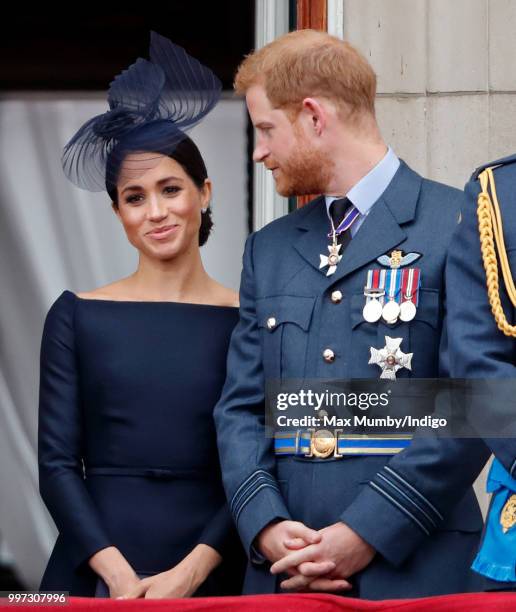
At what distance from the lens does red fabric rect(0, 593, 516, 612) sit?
2756mm

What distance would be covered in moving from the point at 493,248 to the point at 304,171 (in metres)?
0.67

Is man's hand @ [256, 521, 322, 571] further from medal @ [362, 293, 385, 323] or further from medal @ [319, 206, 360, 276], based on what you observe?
medal @ [319, 206, 360, 276]

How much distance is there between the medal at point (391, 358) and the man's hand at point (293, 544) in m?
0.38

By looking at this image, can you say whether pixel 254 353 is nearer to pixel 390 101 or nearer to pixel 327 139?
pixel 327 139

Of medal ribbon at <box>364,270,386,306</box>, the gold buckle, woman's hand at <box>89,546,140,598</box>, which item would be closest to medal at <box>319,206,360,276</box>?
medal ribbon at <box>364,270,386,306</box>

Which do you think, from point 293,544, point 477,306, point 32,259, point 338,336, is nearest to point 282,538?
point 293,544

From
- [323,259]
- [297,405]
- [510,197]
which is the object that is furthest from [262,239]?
[510,197]

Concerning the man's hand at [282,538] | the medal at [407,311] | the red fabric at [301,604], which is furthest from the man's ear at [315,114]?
the red fabric at [301,604]

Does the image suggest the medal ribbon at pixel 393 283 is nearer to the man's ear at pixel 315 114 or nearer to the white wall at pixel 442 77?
the man's ear at pixel 315 114

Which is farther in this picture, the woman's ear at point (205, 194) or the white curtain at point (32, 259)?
the white curtain at point (32, 259)

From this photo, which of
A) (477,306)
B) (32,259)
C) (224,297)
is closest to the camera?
(477,306)

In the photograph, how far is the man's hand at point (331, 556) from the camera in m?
3.26

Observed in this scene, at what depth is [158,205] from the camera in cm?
389

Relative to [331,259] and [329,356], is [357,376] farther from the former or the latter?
[331,259]
